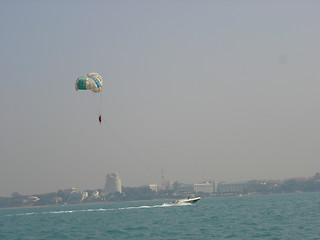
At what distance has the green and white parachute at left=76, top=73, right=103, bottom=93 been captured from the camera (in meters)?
53.7

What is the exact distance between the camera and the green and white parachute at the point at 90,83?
5369cm

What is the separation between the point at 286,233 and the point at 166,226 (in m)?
14.4

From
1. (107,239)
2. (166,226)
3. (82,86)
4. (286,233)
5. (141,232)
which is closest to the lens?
(286,233)

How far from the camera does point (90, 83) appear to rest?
53.7 metres

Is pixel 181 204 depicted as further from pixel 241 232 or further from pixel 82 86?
pixel 241 232

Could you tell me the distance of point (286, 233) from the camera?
39125 millimetres

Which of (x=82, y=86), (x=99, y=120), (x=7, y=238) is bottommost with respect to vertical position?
(x=7, y=238)

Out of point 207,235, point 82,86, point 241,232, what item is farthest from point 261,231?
point 82,86

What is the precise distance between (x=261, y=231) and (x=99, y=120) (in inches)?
751

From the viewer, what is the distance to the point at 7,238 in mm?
51125

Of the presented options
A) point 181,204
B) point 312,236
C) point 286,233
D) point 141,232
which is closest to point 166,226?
point 141,232

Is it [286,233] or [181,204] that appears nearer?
[286,233]

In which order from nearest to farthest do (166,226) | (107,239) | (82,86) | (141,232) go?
(107,239), (141,232), (166,226), (82,86)

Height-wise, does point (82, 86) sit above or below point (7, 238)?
above
